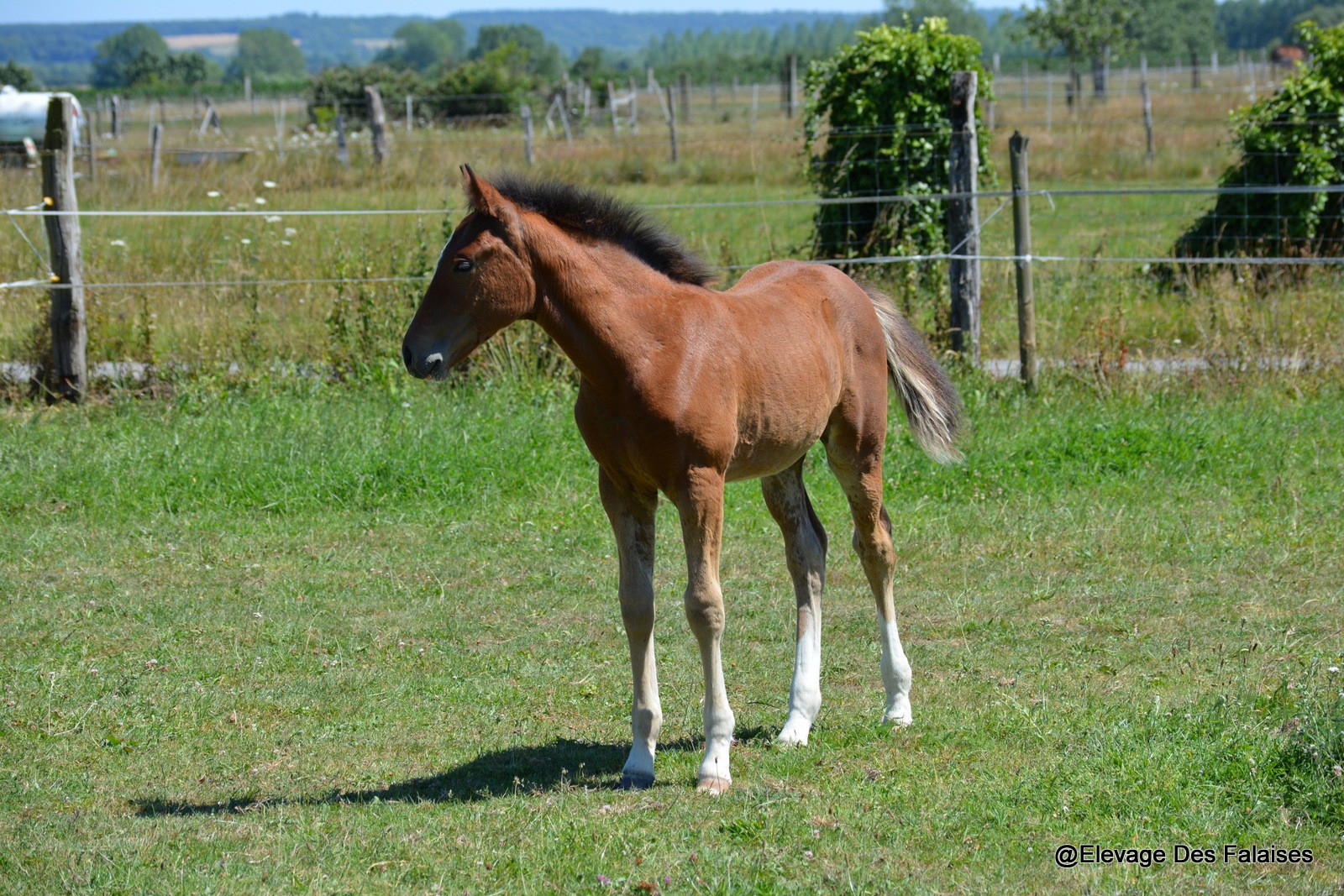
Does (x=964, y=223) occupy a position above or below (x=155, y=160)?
below

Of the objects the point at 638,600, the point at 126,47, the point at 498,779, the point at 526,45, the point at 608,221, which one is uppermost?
the point at 126,47

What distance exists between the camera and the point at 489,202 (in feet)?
13.4

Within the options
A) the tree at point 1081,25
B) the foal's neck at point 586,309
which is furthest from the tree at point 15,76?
the foal's neck at point 586,309

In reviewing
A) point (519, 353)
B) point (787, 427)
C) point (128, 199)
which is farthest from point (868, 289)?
point (128, 199)

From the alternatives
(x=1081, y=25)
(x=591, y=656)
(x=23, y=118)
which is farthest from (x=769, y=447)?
(x=1081, y=25)

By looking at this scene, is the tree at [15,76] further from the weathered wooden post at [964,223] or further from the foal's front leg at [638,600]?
the foal's front leg at [638,600]

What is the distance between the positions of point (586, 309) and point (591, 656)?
2221 mm

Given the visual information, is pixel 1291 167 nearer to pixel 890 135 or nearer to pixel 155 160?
pixel 890 135

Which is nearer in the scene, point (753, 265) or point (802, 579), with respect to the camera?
point (802, 579)

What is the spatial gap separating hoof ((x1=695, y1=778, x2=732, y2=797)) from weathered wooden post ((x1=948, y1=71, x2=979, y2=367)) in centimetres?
638

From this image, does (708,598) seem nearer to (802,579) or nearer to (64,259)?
(802,579)

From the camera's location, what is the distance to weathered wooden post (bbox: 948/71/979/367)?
10062 millimetres

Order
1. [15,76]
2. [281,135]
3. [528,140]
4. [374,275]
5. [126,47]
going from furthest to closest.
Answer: [126,47]
[15,76]
[281,135]
[528,140]
[374,275]

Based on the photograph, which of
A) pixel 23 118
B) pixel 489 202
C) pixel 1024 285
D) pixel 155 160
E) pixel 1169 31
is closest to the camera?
pixel 489 202
